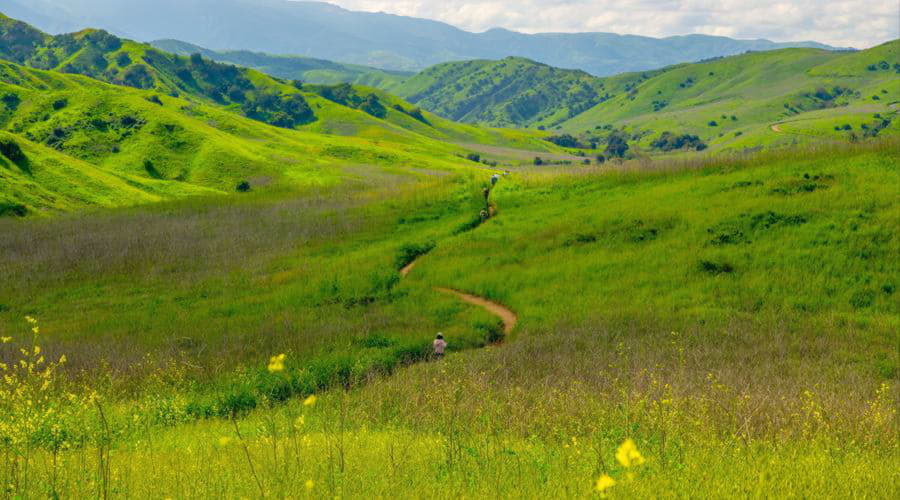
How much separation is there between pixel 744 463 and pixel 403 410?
19.5 ft

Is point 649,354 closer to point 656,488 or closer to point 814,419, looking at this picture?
point 814,419

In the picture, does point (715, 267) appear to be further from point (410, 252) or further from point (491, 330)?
point (410, 252)

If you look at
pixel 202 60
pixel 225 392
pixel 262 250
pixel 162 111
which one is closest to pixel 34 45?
pixel 202 60

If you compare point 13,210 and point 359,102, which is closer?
point 13,210

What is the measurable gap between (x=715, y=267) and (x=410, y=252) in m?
14.0

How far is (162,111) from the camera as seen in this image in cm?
7794

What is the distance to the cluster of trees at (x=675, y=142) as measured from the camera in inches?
7345

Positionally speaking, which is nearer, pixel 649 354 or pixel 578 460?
pixel 578 460

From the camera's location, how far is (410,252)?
27.7 metres

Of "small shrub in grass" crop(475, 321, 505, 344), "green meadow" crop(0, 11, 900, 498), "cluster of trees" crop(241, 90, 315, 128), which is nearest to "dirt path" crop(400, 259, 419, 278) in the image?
"green meadow" crop(0, 11, 900, 498)

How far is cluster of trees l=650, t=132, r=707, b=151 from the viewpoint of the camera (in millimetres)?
186575

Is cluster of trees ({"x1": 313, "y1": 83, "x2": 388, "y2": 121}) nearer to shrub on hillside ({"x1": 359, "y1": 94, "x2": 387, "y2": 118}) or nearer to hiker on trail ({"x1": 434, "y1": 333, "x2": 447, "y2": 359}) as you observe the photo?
shrub on hillside ({"x1": 359, "y1": 94, "x2": 387, "y2": 118})

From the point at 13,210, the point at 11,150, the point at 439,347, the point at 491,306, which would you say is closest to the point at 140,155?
the point at 11,150

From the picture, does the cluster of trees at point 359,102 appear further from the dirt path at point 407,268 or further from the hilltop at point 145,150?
the dirt path at point 407,268
